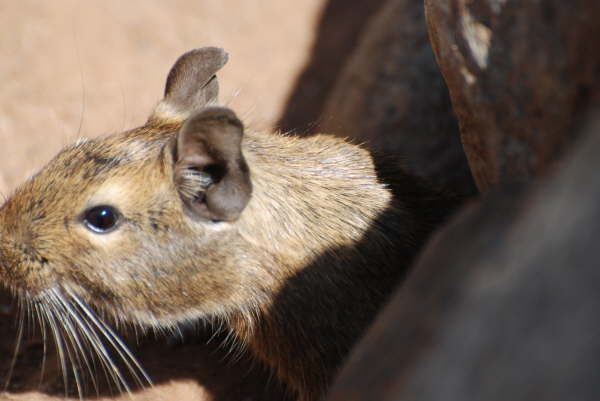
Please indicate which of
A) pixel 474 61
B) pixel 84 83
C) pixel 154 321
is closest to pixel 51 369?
pixel 154 321

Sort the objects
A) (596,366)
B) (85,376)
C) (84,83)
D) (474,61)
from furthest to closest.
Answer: (84,83), (85,376), (474,61), (596,366)

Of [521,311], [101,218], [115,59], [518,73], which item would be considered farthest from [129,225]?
[115,59]

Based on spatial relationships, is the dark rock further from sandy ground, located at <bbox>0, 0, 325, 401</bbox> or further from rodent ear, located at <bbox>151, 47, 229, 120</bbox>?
rodent ear, located at <bbox>151, 47, 229, 120</bbox>

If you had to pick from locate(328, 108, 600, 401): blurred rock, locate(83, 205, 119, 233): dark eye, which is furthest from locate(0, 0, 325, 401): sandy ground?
Answer: locate(328, 108, 600, 401): blurred rock


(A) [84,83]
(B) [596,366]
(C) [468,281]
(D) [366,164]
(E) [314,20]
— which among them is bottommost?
(B) [596,366]

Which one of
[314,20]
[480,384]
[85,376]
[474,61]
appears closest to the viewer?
[480,384]

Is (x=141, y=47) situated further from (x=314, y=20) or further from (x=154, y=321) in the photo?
(x=154, y=321)

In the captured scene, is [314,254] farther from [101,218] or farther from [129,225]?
[101,218]
